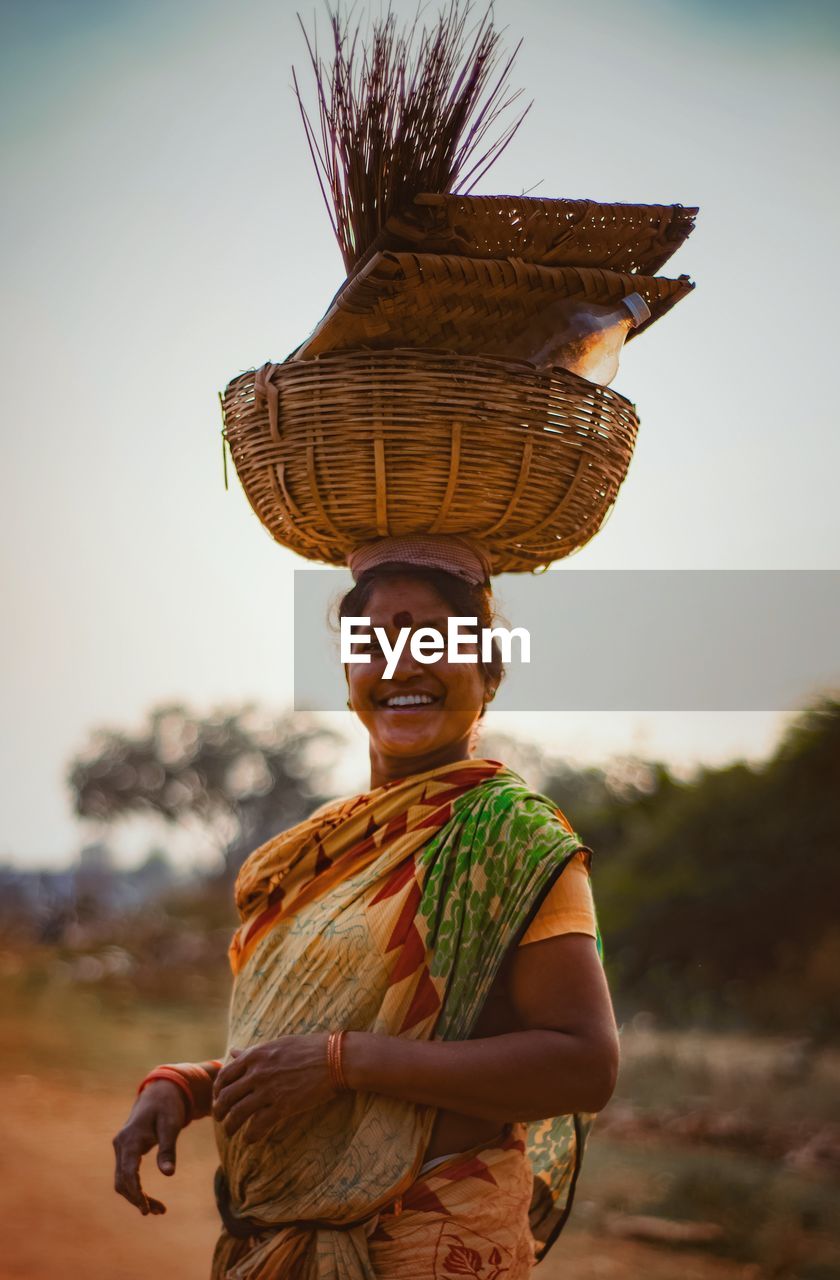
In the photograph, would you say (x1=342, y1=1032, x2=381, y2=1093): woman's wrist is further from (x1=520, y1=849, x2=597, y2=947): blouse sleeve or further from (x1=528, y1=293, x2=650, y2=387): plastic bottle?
(x1=528, y1=293, x2=650, y2=387): plastic bottle

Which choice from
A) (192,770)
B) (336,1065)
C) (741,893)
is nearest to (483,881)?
(336,1065)

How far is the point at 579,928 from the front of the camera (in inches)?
→ 86.0

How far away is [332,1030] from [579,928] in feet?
1.60

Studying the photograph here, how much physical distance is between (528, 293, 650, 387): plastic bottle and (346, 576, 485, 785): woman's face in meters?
0.52

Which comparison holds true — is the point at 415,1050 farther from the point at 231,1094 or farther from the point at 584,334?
the point at 584,334

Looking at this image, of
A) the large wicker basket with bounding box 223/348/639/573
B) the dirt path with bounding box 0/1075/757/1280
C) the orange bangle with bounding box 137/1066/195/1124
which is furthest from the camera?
the dirt path with bounding box 0/1075/757/1280

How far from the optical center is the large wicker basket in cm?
234

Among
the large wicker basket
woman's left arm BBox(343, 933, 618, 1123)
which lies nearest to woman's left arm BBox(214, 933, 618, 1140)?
woman's left arm BBox(343, 933, 618, 1123)

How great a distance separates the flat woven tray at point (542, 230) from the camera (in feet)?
7.40

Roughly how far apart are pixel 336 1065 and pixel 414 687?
2.49 feet

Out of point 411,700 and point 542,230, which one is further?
point 411,700

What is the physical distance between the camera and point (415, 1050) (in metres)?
2.13

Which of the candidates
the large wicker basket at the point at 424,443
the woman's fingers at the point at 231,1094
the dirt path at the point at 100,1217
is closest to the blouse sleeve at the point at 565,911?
the woman's fingers at the point at 231,1094

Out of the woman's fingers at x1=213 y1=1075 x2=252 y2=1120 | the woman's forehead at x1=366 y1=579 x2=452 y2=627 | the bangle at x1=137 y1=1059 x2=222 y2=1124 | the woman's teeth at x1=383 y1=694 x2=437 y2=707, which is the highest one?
the woman's forehead at x1=366 y1=579 x2=452 y2=627
